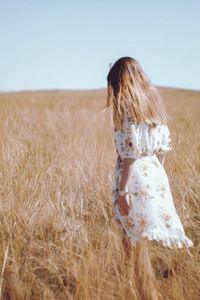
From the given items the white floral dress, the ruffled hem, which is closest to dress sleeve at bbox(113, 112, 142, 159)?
the white floral dress

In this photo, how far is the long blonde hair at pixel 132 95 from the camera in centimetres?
206

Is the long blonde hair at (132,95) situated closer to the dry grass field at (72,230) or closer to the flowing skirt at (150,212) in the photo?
the flowing skirt at (150,212)

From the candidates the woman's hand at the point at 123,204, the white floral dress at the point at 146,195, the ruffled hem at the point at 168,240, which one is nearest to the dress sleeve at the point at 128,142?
the white floral dress at the point at 146,195

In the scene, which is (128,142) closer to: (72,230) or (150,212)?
(150,212)

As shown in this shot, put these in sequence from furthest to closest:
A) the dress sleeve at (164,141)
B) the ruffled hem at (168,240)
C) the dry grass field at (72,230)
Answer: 1. the dress sleeve at (164,141)
2. the ruffled hem at (168,240)
3. the dry grass field at (72,230)

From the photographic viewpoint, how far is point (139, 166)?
2.07 metres

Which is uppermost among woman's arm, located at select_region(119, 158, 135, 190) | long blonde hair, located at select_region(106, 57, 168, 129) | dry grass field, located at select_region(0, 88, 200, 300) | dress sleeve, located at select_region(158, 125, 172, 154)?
long blonde hair, located at select_region(106, 57, 168, 129)

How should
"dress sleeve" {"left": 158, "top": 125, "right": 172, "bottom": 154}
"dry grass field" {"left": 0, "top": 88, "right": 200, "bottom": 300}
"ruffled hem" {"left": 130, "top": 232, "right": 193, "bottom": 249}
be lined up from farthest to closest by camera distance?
"dress sleeve" {"left": 158, "top": 125, "right": 172, "bottom": 154} → "ruffled hem" {"left": 130, "top": 232, "right": 193, "bottom": 249} → "dry grass field" {"left": 0, "top": 88, "right": 200, "bottom": 300}

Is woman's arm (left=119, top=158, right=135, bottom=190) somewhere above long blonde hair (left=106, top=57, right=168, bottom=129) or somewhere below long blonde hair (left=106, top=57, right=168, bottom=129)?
below

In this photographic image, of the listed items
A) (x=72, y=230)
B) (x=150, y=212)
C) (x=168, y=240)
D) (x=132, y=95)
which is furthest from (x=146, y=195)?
(x=72, y=230)

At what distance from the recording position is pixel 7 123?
555 centimetres

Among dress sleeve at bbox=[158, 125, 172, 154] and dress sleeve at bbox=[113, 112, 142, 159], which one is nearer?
dress sleeve at bbox=[113, 112, 142, 159]

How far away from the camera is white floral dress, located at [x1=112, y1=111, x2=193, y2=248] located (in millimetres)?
2008

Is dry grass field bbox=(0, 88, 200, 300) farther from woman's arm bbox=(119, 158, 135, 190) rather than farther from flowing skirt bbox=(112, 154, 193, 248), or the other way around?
woman's arm bbox=(119, 158, 135, 190)
